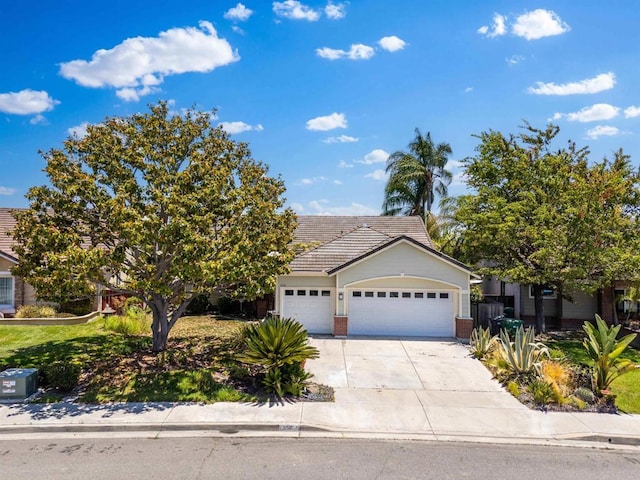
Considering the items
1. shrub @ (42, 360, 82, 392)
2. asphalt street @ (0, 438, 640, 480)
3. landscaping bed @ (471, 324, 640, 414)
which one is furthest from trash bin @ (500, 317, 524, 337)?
shrub @ (42, 360, 82, 392)

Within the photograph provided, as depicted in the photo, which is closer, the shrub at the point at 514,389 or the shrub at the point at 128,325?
the shrub at the point at 514,389

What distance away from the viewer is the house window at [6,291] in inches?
A: 831

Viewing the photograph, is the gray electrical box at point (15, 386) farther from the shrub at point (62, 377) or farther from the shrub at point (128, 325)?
the shrub at point (128, 325)

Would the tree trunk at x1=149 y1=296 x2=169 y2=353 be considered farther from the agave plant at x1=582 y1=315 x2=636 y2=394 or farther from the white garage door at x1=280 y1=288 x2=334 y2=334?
the agave plant at x1=582 y1=315 x2=636 y2=394

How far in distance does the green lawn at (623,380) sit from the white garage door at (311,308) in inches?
352

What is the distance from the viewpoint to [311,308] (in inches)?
747

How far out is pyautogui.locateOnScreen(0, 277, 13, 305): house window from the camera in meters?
21.1

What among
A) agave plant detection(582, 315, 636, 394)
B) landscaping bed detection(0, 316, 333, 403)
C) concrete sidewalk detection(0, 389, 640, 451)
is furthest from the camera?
agave plant detection(582, 315, 636, 394)

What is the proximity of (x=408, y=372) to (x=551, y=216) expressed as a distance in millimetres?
9435

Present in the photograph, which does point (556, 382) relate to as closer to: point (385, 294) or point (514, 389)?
point (514, 389)

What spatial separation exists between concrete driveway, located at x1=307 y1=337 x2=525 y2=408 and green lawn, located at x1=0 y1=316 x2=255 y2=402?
2.88 metres

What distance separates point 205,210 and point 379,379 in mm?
6887

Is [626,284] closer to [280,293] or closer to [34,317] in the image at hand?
[280,293]

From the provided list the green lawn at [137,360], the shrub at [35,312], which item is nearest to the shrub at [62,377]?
the green lawn at [137,360]
